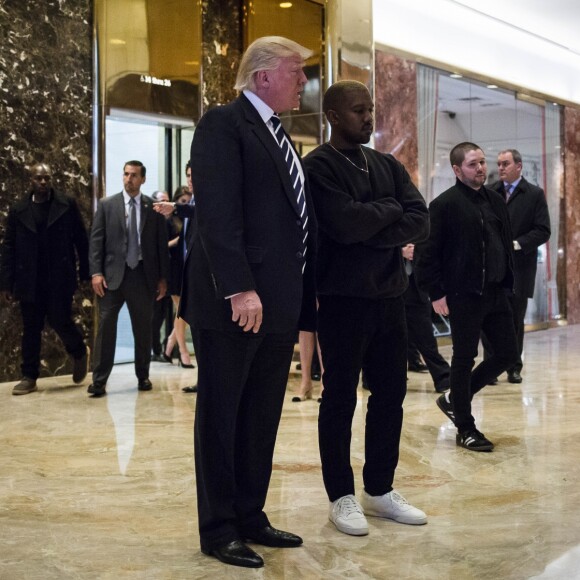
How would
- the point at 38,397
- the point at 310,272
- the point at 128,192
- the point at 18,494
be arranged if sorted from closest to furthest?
the point at 310,272 → the point at 18,494 → the point at 38,397 → the point at 128,192

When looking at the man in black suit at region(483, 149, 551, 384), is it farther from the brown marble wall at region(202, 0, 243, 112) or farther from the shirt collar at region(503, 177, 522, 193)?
the brown marble wall at region(202, 0, 243, 112)

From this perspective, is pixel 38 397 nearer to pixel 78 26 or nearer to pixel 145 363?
pixel 145 363

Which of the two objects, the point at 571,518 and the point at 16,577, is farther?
the point at 571,518

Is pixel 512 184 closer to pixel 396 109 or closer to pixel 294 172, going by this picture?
pixel 396 109

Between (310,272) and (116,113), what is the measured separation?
16.6ft

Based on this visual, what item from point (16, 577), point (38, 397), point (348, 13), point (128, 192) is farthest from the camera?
point (348, 13)

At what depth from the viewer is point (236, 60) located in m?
8.78

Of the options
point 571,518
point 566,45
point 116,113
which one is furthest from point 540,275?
point 571,518

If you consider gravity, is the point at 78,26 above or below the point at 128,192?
above

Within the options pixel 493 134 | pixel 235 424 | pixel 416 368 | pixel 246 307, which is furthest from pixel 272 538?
pixel 493 134

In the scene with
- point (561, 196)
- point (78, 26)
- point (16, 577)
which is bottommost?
point (16, 577)

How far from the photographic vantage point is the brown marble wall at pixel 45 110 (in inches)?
277

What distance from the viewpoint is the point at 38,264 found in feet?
21.7

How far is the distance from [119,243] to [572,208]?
842 centimetres
